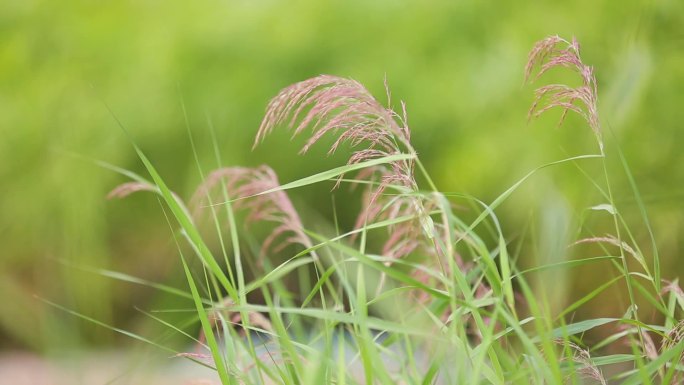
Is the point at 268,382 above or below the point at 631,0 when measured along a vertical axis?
below

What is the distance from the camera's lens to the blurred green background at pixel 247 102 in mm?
2385

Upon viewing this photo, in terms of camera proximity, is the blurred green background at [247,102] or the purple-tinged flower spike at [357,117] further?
the blurred green background at [247,102]

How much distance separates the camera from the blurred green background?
2385 millimetres

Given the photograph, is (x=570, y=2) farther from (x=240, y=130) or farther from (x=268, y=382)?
(x=268, y=382)

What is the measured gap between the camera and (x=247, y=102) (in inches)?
105

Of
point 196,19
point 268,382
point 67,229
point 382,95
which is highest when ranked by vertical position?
point 196,19

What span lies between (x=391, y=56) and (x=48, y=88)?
0.89 m

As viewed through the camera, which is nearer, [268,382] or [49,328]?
[49,328]

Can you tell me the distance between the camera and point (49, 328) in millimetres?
1714

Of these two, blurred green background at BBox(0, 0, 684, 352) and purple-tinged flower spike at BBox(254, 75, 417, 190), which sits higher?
purple-tinged flower spike at BBox(254, 75, 417, 190)

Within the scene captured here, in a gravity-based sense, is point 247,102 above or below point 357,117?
below

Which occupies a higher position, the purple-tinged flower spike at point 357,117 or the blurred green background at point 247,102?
the purple-tinged flower spike at point 357,117

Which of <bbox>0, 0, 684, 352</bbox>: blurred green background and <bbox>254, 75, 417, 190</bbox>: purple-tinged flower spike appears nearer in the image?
<bbox>254, 75, 417, 190</bbox>: purple-tinged flower spike

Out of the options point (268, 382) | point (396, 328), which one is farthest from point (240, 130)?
point (396, 328)
